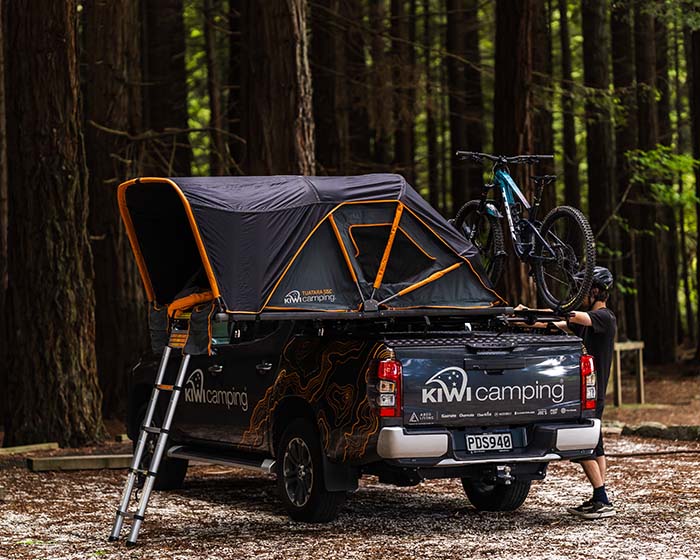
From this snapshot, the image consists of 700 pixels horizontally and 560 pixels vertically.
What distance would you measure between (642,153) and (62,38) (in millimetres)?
13790

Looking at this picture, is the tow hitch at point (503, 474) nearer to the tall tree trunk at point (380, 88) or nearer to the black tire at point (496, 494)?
the black tire at point (496, 494)

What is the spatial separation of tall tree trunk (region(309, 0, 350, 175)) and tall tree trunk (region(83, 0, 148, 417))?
4.23 meters

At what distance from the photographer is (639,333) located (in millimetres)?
35906

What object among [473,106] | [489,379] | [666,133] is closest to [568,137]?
[473,106]

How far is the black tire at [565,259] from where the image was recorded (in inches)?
415

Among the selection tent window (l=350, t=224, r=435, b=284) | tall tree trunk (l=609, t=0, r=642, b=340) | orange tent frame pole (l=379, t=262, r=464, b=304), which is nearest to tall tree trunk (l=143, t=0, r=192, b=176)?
tall tree trunk (l=609, t=0, r=642, b=340)

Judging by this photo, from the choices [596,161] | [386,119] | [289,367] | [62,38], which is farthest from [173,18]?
[289,367]

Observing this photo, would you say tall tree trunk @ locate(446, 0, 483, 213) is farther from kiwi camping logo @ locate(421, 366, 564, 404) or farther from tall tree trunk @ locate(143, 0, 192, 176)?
kiwi camping logo @ locate(421, 366, 564, 404)

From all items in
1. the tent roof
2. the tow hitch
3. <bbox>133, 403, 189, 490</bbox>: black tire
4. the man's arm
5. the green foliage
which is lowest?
<bbox>133, 403, 189, 490</bbox>: black tire

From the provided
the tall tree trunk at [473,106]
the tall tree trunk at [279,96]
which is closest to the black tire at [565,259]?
the tall tree trunk at [279,96]

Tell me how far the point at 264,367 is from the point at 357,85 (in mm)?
14984

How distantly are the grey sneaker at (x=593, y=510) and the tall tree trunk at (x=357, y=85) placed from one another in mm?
12857

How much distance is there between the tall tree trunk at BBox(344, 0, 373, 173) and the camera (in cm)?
2442

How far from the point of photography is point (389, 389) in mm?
9695
